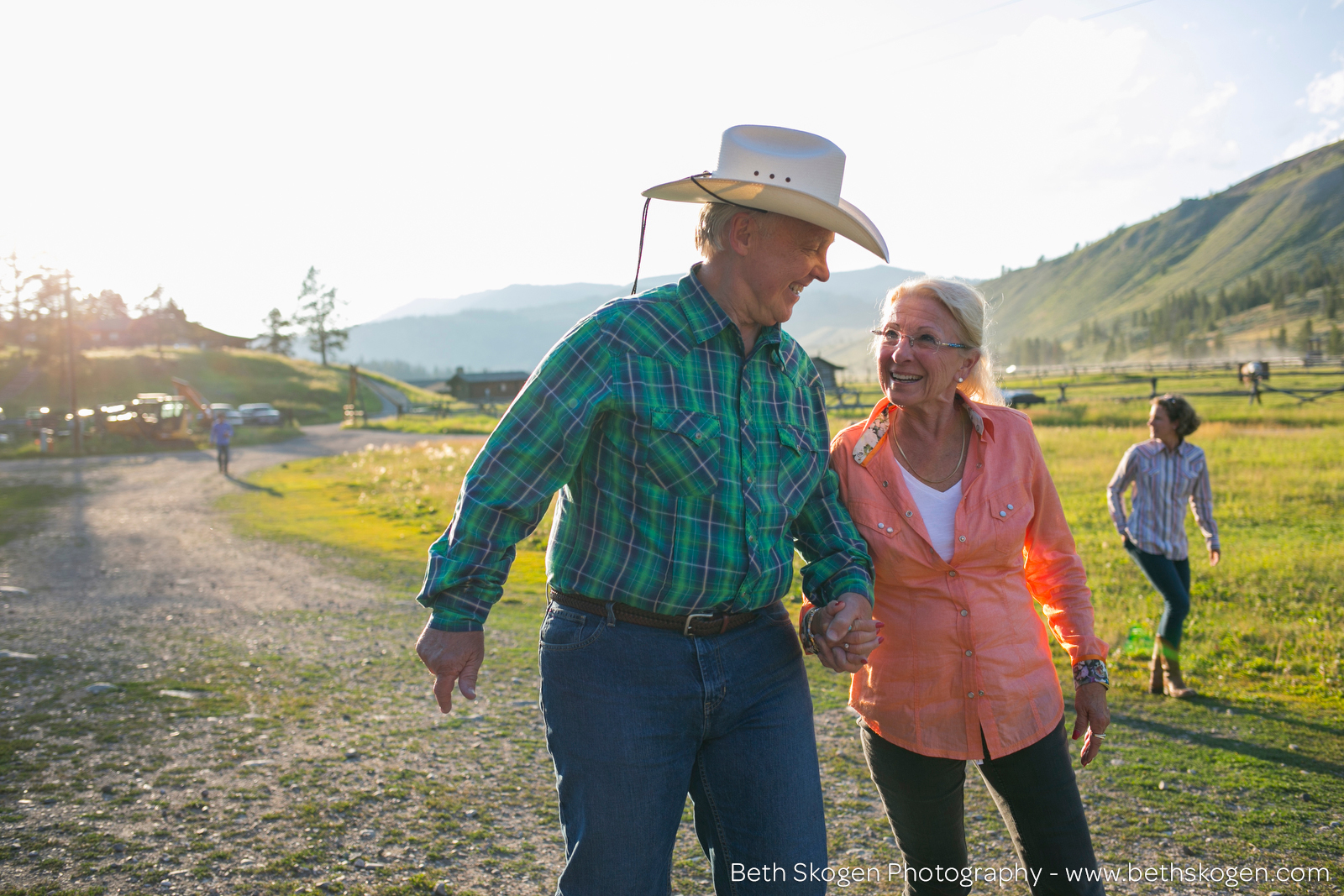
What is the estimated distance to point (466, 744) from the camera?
5.15 metres

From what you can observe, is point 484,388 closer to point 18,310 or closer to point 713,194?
point 18,310

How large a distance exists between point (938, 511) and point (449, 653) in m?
1.59

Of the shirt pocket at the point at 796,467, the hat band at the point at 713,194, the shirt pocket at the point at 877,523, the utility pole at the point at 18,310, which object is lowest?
the shirt pocket at the point at 877,523

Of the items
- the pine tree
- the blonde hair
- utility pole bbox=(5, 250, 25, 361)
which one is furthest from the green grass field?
the pine tree

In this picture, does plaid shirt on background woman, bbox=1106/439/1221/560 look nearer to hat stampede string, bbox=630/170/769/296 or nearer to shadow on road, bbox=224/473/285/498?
hat stampede string, bbox=630/170/769/296

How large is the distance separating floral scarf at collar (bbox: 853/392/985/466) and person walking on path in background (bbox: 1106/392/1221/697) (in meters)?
4.09

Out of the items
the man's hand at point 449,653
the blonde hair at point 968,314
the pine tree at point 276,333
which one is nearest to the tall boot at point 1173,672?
the blonde hair at point 968,314

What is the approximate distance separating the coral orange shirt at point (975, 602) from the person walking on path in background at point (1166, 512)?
4048mm

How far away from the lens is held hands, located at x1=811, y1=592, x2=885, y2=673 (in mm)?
2338

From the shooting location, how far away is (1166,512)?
623 cm

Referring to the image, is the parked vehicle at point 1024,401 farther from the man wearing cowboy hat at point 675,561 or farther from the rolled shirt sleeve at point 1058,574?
the man wearing cowboy hat at point 675,561

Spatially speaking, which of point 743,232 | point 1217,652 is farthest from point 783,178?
point 1217,652

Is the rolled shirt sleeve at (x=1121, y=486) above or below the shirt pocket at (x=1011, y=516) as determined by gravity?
below

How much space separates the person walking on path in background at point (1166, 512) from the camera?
20.1ft
